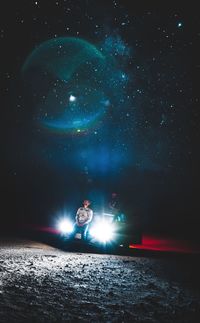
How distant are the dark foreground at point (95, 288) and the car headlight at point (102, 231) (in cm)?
153

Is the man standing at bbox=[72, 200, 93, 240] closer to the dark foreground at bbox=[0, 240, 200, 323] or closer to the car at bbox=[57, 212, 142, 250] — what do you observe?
the car at bbox=[57, 212, 142, 250]

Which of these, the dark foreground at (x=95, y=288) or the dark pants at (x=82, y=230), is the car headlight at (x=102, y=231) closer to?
the dark pants at (x=82, y=230)

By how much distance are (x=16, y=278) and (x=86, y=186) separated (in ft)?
96.8

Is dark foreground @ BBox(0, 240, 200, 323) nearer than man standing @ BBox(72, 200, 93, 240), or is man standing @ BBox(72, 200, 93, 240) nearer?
dark foreground @ BBox(0, 240, 200, 323)

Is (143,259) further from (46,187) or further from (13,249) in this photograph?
(46,187)

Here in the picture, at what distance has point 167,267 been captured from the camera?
876cm

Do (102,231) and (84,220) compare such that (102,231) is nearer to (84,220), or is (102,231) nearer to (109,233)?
(109,233)

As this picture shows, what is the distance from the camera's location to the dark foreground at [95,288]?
4594 mm

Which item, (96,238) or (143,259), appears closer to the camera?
(143,259)

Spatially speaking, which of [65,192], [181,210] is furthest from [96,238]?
[65,192]

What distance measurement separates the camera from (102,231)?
11633 mm

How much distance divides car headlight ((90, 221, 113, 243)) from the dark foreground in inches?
60.2

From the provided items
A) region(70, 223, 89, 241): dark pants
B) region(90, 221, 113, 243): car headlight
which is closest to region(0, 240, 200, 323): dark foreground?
region(90, 221, 113, 243): car headlight

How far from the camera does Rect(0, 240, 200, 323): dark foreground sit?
4594 millimetres
